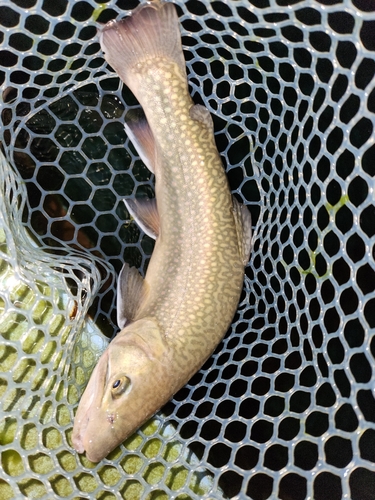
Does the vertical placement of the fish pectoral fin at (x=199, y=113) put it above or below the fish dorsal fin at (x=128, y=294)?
above

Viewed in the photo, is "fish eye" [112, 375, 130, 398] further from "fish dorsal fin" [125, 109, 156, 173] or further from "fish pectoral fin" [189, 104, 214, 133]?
"fish pectoral fin" [189, 104, 214, 133]

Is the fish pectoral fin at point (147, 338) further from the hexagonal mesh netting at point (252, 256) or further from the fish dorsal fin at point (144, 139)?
the fish dorsal fin at point (144, 139)

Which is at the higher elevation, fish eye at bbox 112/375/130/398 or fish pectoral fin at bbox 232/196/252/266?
fish eye at bbox 112/375/130/398

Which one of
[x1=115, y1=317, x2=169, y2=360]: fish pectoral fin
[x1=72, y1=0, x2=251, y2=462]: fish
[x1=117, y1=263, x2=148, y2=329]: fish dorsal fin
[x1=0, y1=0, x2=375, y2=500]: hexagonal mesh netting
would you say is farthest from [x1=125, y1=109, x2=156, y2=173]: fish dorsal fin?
[x1=115, y1=317, x2=169, y2=360]: fish pectoral fin

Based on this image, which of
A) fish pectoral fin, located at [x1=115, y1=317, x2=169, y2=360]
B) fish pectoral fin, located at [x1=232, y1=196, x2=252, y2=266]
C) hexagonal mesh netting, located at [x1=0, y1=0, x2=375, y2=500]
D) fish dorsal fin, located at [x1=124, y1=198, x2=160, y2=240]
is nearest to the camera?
fish pectoral fin, located at [x1=115, y1=317, x2=169, y2=360]

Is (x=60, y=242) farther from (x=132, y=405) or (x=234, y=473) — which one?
(x=234, y=473)

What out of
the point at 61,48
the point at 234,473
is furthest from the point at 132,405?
the point at 61,48

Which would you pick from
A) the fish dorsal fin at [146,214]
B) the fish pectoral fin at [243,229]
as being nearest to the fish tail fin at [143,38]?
the fish dorsal fin at [146,214]
